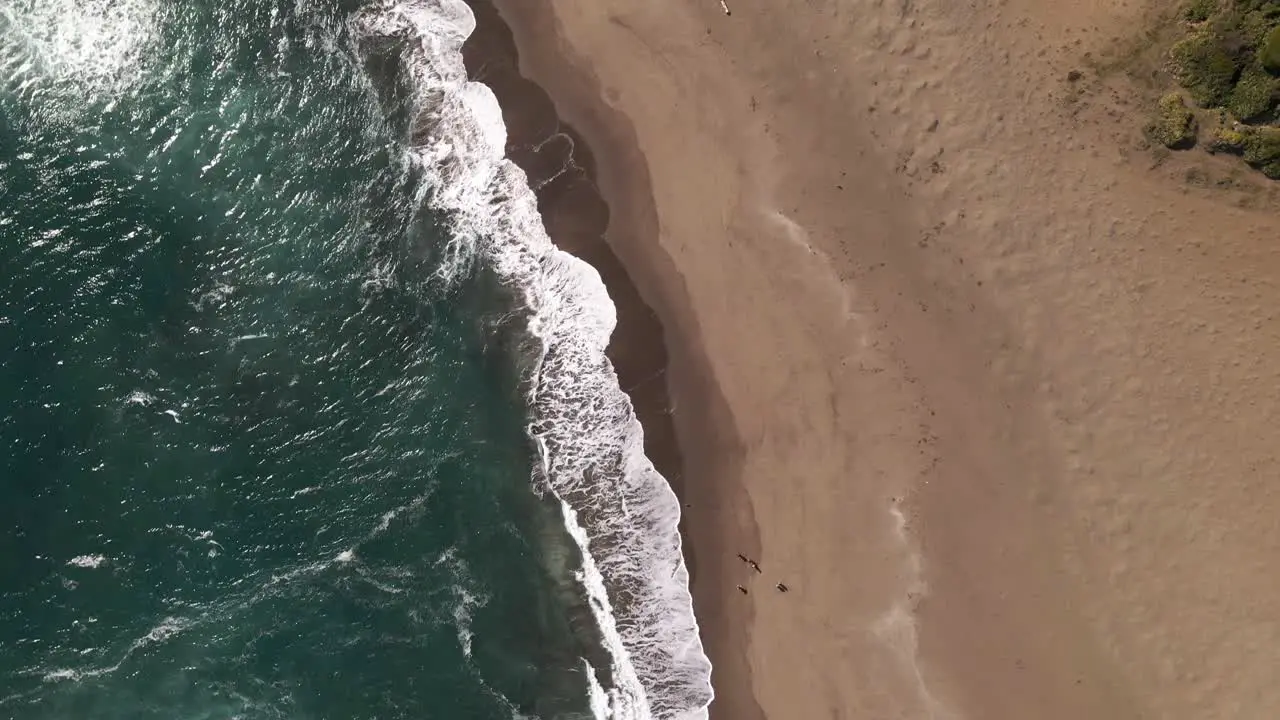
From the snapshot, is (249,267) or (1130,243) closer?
(1130,243)

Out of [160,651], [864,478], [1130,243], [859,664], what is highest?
[1130,243]

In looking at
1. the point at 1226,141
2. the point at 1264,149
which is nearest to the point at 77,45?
the point at 1226,141

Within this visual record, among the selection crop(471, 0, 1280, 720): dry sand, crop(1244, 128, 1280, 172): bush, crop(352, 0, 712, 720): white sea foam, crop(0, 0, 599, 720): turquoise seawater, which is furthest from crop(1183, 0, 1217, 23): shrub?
crop(0, 0, 599, 720): turquoise seawater

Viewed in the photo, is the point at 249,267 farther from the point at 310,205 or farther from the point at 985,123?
the point at 985,123

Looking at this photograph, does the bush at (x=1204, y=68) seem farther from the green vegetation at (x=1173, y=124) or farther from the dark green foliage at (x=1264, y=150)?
the dark green foliage at (x=1264, y=150)

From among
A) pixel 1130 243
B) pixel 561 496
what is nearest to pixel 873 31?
pixel 1130 243

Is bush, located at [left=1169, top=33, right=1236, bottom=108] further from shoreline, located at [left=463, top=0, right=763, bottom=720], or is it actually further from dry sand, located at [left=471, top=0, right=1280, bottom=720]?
shoreline, located at [left=463, top=0, right=763, bottom=720]

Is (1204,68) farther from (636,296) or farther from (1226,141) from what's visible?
(636,296)
